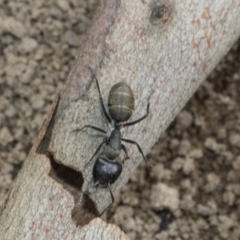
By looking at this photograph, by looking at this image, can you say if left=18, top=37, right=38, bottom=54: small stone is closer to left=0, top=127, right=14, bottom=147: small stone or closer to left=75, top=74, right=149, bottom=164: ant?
left=0, top=127, right=14, bottom=147: small stone

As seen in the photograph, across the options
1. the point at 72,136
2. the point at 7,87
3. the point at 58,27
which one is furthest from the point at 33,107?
the point at 72,136

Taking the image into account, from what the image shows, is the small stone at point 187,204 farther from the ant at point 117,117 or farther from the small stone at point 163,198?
the ant at point 117,117

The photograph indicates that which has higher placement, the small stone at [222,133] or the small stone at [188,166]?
the small stone at [222,133]

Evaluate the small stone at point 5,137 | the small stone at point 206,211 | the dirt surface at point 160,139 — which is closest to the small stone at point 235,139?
the dirt surface at point 160,139

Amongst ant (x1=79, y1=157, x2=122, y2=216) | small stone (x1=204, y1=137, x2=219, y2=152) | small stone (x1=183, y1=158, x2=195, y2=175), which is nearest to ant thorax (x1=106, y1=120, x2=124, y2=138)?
ant (x1=79, y1=157, x2=122, y2=216)

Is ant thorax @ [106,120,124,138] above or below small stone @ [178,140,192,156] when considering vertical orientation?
above

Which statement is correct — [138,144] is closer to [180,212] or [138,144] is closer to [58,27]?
[180,212]
